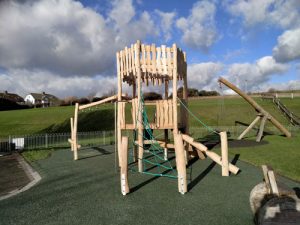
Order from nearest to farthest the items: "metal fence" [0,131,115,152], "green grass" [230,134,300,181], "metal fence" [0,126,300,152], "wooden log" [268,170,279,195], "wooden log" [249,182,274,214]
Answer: "wooden log" [268,170,279,195] < "wooden log" [249,182,274,214] < "green grass" [230,134,300,181] < "metal fence" [0,131,115,152] < "metal fence" [0,126,300,152]

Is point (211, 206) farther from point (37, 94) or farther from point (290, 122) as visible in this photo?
point (37, 94)

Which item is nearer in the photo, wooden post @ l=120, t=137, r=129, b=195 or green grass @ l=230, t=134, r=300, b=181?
wooden post @ l=120, t=137, r=129, b=195

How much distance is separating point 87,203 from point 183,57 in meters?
7.47

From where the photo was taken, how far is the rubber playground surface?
5648 millimetres

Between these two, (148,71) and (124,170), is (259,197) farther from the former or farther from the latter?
(148,71)

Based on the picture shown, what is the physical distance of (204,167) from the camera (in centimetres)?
1109

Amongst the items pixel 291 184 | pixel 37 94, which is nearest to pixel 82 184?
pixel 291 184

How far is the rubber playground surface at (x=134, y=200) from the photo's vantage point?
5.65 meters

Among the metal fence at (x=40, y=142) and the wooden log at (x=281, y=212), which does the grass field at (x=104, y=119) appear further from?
the wooden log at (x=281, y=212)

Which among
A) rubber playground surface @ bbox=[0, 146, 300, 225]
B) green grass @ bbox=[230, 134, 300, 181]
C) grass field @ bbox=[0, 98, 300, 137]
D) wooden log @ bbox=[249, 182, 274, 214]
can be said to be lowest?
rubber playground surface @ bbox=[0, 146, 300, 225]

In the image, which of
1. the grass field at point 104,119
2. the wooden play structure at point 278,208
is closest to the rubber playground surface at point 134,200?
the wooden play structure at point 278,208

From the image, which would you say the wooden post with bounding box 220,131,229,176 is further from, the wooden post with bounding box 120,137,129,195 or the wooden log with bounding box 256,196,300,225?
the wooden log with bounding box 256,196,300,225

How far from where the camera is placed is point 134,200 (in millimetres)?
6891

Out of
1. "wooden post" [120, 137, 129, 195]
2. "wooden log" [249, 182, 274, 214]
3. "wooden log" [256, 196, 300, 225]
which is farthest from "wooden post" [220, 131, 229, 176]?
"wooden log" [256, 196, 300, 225]
